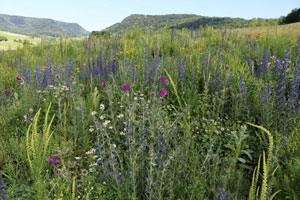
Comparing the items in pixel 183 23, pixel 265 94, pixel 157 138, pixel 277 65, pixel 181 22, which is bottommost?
pixel 157 138

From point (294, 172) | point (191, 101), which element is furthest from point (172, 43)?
point (294, 172)

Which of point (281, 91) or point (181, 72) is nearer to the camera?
point (281, 91)

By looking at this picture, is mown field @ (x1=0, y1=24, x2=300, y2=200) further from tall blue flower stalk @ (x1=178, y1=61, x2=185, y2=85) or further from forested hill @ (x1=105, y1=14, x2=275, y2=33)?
forested hill @ (x1=105, y1=14, x2=275, y2=33)

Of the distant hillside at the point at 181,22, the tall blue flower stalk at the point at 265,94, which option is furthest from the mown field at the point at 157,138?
the distant hillside at the point at 181,22

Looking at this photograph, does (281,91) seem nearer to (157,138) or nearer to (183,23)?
(157,138)

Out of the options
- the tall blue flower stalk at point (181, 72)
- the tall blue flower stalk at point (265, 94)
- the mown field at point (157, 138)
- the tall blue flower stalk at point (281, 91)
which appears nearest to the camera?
the mown field at point (157, 138)

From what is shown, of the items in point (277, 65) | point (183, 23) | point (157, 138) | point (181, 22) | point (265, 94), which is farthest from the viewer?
point (183, 23)

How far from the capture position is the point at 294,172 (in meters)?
1.59

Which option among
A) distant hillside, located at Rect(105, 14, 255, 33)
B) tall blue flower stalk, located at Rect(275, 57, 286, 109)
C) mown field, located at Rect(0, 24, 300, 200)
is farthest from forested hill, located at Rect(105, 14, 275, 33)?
tall blue flower stalk, located at Rect(275, 57, 286, 109)

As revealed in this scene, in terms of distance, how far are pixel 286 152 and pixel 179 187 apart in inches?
46.7

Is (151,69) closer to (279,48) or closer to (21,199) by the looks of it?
(21,199)

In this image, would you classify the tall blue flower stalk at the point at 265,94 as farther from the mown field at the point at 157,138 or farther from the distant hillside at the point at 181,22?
the distant hillside at the point at 181,22

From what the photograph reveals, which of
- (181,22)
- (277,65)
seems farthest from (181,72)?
(181,22)

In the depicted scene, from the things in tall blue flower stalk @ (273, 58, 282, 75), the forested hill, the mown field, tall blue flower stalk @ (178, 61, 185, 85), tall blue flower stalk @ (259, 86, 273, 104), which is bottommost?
the mown field
